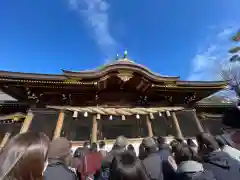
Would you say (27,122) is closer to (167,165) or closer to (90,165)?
(90,165)

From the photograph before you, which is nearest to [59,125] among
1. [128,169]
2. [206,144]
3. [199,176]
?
[128,169]

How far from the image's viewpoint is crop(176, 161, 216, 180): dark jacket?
2043mm

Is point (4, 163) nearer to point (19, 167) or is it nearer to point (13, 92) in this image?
point (19, 167)

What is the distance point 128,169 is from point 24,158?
117 cm

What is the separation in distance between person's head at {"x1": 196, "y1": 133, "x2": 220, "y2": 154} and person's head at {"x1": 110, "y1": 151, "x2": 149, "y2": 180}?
101 cm

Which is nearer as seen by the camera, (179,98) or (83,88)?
(83,88)

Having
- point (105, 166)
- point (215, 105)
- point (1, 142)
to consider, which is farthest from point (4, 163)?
A: point (215, 105)

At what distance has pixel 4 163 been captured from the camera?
1.29 meters

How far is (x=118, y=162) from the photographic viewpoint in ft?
7.12

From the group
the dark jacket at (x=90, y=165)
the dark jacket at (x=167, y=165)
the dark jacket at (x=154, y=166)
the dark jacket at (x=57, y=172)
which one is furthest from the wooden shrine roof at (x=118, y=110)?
the dark jacket at (x=57, y=172)

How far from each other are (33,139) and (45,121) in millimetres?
7469

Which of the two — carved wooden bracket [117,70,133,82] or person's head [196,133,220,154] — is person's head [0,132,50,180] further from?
carved wooden bracket [117,70,133,82]

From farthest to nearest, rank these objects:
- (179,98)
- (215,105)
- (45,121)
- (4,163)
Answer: (215,105) < (179,98) < (45,121) < (4,163)

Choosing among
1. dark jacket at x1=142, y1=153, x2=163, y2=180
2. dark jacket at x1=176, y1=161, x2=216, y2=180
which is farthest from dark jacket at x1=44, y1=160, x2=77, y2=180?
dark jacket at x1=176, y1=161, x2=216, y2=180
